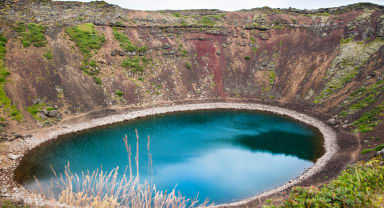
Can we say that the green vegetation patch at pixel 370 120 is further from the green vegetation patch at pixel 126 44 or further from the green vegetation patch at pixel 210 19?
the green vegetation patch at pixel 126 44

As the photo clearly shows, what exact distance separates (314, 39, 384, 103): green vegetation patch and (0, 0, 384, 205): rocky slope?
0.19 m

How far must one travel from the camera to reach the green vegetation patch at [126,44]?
57.6 meters

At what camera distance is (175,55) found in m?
60.4

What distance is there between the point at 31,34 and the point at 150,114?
89.5 feet

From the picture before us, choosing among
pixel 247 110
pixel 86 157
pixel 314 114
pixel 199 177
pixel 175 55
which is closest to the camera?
pixel 199 177

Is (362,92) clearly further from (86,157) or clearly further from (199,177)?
(86,157)

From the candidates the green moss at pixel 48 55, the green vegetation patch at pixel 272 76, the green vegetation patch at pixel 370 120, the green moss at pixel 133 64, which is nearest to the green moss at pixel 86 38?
the green moss at pixel 48 55

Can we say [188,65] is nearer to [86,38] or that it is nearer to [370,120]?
[86,38]

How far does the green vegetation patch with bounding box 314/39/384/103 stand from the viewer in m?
49.2

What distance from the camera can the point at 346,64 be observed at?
5247cm

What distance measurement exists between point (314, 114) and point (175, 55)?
105 feet

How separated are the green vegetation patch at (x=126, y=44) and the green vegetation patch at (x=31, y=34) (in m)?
14.7

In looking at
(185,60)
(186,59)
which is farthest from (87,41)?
(186,59)

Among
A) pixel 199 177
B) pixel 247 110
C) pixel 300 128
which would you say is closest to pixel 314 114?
pixel 300 128
